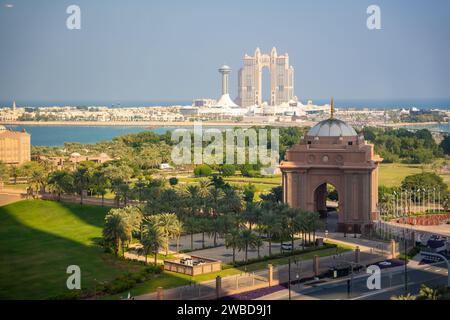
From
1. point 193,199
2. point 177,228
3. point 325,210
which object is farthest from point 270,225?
point 325,210

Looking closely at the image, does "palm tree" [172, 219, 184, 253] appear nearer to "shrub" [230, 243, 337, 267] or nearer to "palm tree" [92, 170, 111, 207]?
"shrub" [230, 243, 337, 267]

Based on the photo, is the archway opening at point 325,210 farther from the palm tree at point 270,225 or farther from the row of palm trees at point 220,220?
the palm tree at point 270,225

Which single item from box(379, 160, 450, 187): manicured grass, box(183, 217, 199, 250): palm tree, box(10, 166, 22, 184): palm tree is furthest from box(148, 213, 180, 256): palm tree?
box(10, 166, 22, 184): palm tree

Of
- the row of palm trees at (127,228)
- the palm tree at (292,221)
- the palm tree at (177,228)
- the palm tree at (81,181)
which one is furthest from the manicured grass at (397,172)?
A: the row of palm trees at (127,228)

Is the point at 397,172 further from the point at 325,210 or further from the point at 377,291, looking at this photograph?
the point at 377,291

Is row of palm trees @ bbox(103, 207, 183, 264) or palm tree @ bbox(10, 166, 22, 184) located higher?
palm tree @ bbox(10, 166, 22, 184)
